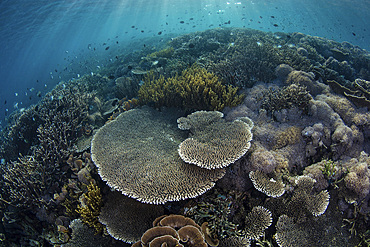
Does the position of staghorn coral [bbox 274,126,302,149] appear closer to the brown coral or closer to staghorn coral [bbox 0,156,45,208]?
the brown coral

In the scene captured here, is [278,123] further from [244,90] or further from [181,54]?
[181,54]

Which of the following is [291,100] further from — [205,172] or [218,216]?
[218,216]

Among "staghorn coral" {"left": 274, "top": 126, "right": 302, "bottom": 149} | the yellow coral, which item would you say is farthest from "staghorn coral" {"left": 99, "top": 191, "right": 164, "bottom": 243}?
"staghorn coral" {"left": 274, "top": 126, "right": 302, "bottom": 149}

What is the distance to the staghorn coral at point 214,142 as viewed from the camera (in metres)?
3.70

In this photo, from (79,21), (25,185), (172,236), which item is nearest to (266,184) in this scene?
(172,236)

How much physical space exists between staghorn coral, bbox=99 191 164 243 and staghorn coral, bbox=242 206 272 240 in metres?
1.72

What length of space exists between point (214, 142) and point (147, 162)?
5.58 feet

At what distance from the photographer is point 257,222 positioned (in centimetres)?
337

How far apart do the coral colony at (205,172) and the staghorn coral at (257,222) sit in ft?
0.06

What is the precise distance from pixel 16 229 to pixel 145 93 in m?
5.51

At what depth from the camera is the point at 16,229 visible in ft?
14.9

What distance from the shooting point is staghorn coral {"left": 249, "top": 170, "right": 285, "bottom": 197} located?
11.7ft

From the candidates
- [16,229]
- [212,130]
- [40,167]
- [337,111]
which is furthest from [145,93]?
[337,111]

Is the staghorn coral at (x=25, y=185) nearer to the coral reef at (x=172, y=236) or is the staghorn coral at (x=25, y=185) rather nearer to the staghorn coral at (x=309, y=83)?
the coral reef at (x=172, y=236)
